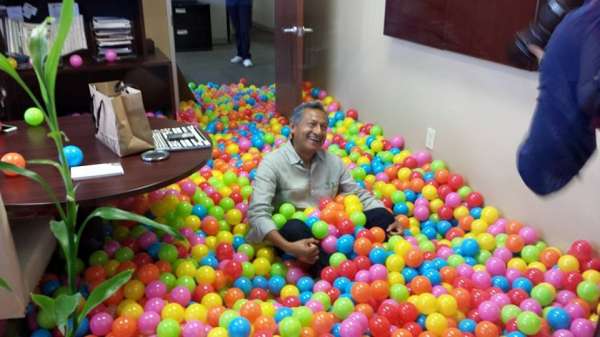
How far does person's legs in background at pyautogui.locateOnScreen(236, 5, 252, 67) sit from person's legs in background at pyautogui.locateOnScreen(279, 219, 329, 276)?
4.69 m

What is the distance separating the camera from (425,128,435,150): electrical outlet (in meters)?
3.09

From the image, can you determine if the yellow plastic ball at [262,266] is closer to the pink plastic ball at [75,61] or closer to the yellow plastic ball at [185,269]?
the yellow plastic ball at [185,269]

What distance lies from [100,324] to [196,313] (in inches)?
12.1

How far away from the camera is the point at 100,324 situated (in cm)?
171

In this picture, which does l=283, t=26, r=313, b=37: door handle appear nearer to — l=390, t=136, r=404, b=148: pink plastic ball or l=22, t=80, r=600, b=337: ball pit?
l=390, t=136, r=404, b=148: pink plastic ball

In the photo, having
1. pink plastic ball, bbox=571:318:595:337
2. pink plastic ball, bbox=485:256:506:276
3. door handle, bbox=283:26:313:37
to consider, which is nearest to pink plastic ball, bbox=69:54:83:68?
door handle, bbox=283:26:313:37

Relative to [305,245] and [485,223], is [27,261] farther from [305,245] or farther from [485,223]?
[485,223]

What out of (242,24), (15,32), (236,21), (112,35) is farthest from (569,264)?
(236,21)

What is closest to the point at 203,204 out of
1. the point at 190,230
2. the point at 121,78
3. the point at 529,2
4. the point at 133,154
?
the point at 190,230

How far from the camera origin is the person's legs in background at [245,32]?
6434 mm

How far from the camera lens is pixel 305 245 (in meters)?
2.13

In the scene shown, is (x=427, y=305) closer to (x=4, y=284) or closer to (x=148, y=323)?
(x=148, y=323)

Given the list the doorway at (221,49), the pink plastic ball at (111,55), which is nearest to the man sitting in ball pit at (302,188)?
the pink plastic ball at (111,55)

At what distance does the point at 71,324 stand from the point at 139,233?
2.13ft
